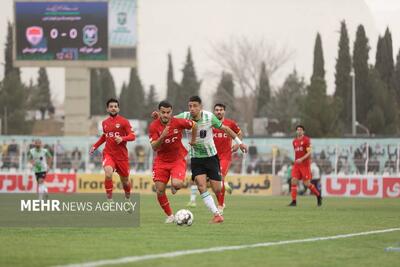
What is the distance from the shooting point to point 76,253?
37.4 ft

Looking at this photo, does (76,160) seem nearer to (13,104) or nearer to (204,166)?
(204,166)

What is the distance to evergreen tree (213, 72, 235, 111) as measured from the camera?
97.9 meters

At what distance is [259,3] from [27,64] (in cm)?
4117

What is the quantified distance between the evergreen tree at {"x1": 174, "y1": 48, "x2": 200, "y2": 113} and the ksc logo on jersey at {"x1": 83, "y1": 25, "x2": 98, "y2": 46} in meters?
44.5

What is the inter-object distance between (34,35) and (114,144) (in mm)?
35130

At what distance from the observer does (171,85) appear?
4269 inches

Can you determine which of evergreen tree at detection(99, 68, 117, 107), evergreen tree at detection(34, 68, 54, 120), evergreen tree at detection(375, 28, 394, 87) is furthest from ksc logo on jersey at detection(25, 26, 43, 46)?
evergreen tree at detection(99, 68, 117, 107)

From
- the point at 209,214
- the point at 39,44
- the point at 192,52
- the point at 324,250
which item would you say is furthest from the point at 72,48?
the point at 192,52

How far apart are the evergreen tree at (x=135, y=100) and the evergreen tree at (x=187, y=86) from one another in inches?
412

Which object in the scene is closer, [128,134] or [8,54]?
[128,134]

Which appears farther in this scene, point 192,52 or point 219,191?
point 192,52

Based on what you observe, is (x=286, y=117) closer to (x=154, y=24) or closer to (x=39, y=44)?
(x=154, y=24)

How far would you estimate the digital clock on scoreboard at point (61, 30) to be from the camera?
5441cm

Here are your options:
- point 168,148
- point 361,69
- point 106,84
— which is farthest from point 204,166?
point 106,84
